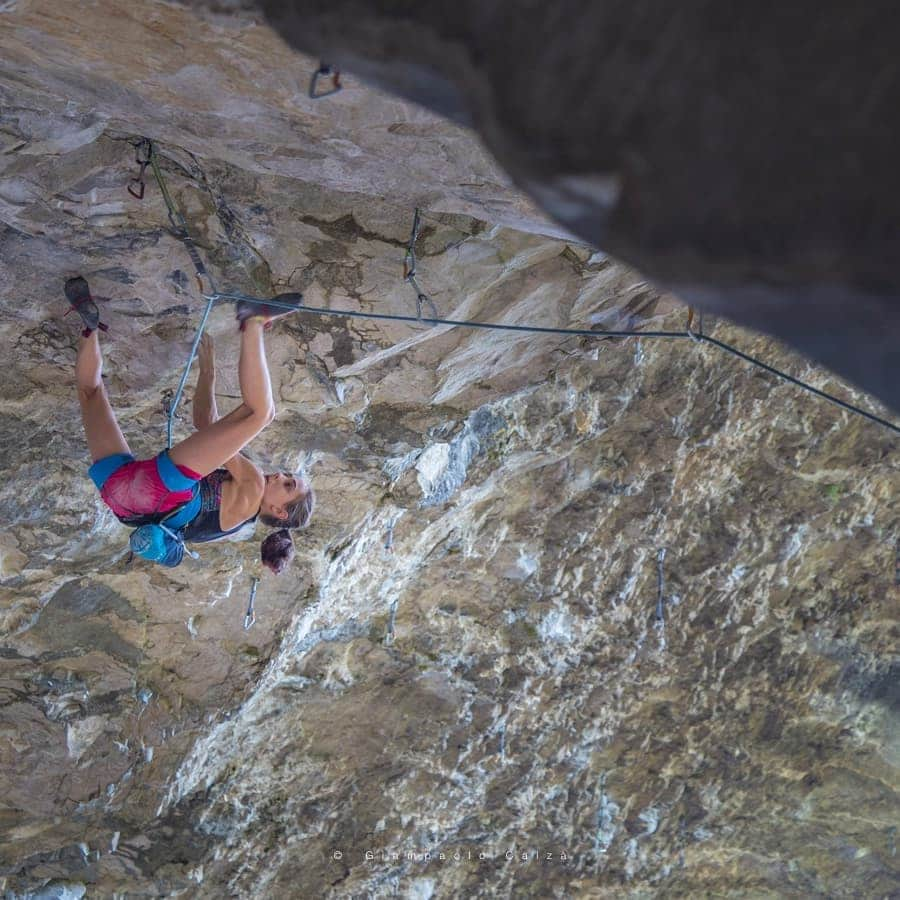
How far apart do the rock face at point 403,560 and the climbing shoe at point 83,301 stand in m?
0.05

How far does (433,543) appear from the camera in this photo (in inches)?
197

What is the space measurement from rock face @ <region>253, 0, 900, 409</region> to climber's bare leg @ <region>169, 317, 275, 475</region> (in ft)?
5.37

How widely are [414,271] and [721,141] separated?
2.13 m

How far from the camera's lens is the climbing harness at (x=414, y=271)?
288cm

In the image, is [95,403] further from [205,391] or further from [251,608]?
[251,608]

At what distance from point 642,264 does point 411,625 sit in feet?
14.9

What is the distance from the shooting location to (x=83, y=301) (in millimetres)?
2795

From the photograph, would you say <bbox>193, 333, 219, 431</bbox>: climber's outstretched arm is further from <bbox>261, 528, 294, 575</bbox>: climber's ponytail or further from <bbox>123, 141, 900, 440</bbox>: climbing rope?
<bbox>261, 528, 294, 575</bbox>: climber's ponytail

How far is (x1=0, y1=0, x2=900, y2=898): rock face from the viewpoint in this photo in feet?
8.25

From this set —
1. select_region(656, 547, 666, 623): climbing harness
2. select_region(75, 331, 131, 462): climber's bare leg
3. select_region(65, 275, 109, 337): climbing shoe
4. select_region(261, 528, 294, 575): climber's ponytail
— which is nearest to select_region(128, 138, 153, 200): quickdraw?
select_region(65, 275, 109, 337): climbing shoe

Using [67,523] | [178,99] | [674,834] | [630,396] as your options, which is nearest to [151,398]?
[67,523]

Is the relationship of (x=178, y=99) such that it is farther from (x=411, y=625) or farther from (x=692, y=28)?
(x=411, y=625)

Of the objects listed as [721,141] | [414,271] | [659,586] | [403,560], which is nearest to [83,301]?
[414,271]

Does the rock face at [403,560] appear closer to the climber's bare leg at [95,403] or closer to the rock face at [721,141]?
the climber's bare leg at [95,403]
